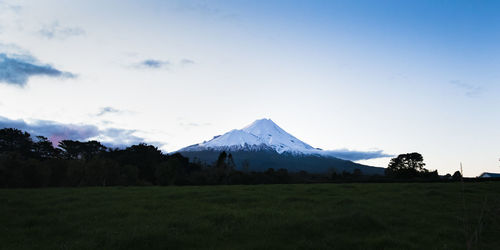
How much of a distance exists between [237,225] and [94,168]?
54712 millimetres

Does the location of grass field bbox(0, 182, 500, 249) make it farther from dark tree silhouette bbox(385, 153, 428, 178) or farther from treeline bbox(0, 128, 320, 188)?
dark tree silhouette bbox(385, 153, 428, 178)

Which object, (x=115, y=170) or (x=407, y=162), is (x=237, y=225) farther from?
(x=407, y=162)

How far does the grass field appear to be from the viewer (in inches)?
589

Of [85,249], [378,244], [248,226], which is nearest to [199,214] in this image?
[248,226]

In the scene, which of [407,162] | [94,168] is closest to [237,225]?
[94,168]

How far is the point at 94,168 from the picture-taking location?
64625mm

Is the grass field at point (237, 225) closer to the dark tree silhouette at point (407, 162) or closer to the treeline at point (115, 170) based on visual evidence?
the treeline at point (115, 170)

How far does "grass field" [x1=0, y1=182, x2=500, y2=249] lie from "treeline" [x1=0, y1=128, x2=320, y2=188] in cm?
3441

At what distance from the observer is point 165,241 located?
588 inches

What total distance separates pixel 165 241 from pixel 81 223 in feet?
21.6

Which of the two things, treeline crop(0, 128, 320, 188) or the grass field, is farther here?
treeline crop(0, 128, 320, 188)

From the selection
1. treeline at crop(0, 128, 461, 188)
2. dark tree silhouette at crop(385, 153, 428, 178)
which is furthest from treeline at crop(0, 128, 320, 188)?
dark tree silhouette at crop(385, 153, 428, 178)

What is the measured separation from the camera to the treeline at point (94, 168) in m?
56.4

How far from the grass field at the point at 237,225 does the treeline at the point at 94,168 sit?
34.4 m
